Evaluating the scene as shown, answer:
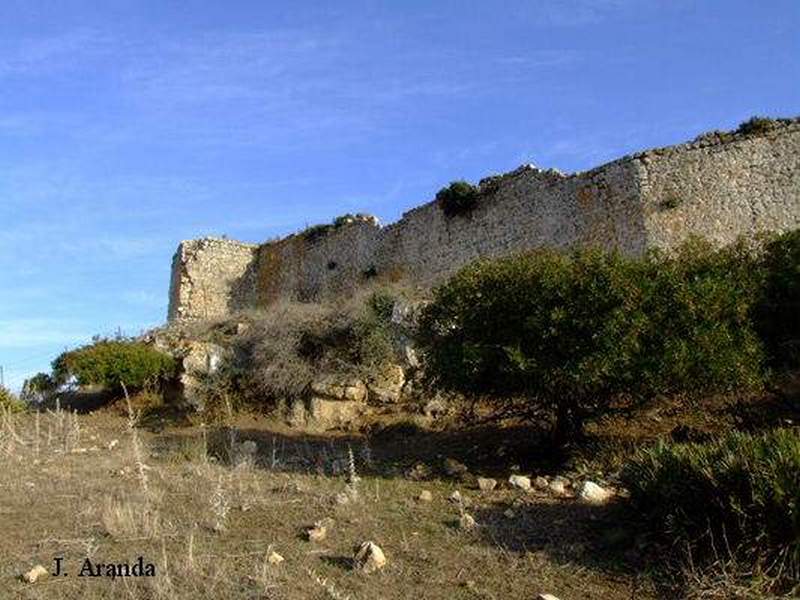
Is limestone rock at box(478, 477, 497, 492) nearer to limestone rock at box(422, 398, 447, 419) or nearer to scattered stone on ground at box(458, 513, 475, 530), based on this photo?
scattered stone on ground at box(458, 513, 475, 530)

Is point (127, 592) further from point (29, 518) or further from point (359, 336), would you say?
point (359, 336)

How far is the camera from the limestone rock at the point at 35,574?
19.9 feet

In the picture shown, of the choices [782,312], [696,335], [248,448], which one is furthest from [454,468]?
[782,312]

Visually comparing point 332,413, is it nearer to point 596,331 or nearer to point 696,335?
point 596,331

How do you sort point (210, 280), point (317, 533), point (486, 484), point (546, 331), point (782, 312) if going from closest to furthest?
point (317, 533)
point (486, 484)
point (546, 331)
point (782, 312)
point (210, 280)

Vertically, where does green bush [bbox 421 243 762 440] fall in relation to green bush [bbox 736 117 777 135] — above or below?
below

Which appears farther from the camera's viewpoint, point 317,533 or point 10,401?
point 10,401

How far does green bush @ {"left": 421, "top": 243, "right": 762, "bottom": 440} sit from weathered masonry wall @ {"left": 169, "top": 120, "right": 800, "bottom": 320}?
6.91 m

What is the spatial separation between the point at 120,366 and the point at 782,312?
11.1 metres

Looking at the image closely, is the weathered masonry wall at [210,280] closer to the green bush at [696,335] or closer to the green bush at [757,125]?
the green bush at [757,125]

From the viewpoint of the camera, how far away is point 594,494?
780 cm

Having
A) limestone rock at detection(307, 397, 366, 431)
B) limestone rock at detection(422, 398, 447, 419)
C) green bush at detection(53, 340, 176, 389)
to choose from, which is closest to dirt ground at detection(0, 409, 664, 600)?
limestone rock at detection(422, 398, 447, 419)

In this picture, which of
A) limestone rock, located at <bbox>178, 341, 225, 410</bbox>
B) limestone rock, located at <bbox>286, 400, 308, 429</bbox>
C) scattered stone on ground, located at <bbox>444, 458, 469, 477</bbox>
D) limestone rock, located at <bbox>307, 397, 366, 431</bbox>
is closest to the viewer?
scattered stone on ground, located at <bbox>444, 458, 469, 477</bbox>

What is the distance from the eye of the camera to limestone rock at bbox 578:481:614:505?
25.4 feet
